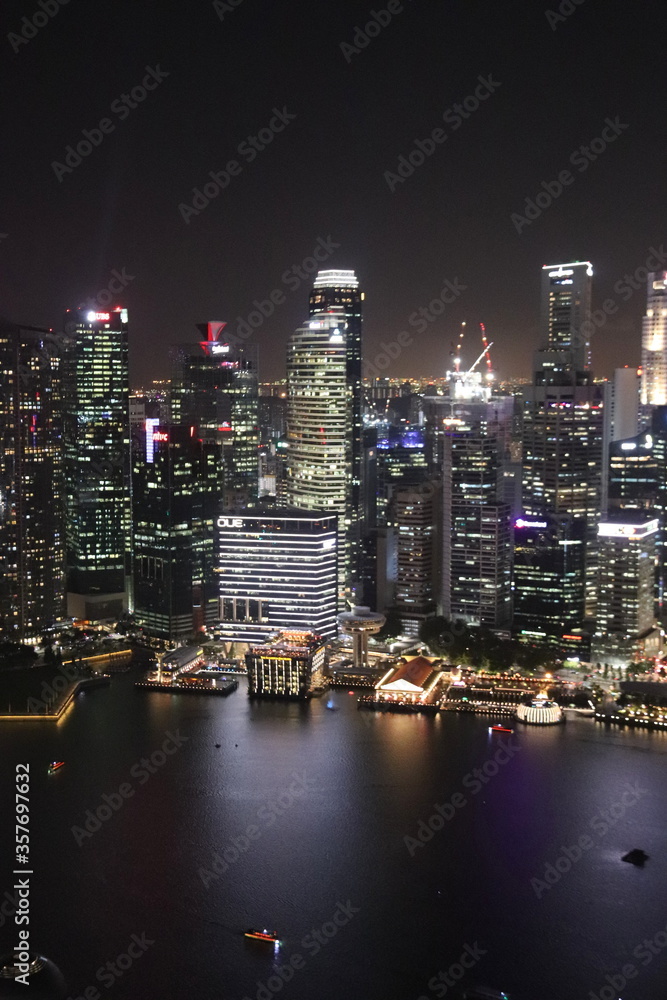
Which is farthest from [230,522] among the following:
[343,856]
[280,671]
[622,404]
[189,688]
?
[622,404]

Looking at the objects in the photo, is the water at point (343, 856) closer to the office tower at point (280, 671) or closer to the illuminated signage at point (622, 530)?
the office tower at point (280, 671)

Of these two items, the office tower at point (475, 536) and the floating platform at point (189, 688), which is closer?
the floating platform at point (189, 688)

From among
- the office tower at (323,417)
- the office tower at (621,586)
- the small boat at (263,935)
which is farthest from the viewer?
the office tower at (323,417)

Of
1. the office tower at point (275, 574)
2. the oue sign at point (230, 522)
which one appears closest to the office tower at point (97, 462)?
the office tower at point (275, 574)

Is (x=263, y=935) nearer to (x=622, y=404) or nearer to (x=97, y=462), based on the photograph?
(x=97, y=462)

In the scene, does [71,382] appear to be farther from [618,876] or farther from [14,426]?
[618,876]

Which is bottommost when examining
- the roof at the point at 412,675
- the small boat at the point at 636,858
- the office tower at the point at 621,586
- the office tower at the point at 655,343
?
the small boat at the point at 636,858
